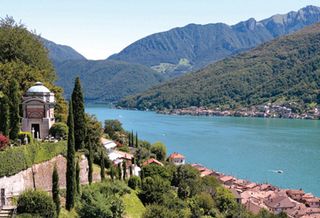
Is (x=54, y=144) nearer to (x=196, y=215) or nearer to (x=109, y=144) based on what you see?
(x=196, y=215)

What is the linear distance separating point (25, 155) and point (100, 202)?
162 inches

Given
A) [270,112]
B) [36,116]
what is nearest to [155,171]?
[36,116]

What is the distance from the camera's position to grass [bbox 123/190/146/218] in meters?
25.7

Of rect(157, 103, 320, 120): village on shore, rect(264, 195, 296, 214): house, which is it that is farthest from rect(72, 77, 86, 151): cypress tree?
rect(157, 103, 320, 120): village on shore

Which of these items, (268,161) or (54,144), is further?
(268,161)

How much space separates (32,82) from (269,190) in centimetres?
3180

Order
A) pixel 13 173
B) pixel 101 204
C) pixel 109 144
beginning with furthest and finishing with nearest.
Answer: pixel 109 144, pixel 101 204, pixel 13 173

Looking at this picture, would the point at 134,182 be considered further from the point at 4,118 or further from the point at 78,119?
the point at 4,118

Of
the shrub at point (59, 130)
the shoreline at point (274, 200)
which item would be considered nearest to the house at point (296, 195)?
the shoreline at point (274, 200)

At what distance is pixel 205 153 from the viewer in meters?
83.8

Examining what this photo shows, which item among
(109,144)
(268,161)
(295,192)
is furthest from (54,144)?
(268,161)

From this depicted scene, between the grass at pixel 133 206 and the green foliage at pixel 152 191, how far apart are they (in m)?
0.57

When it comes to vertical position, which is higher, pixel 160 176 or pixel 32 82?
pixel 32 82

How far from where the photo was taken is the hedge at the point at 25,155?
63.7 ft
